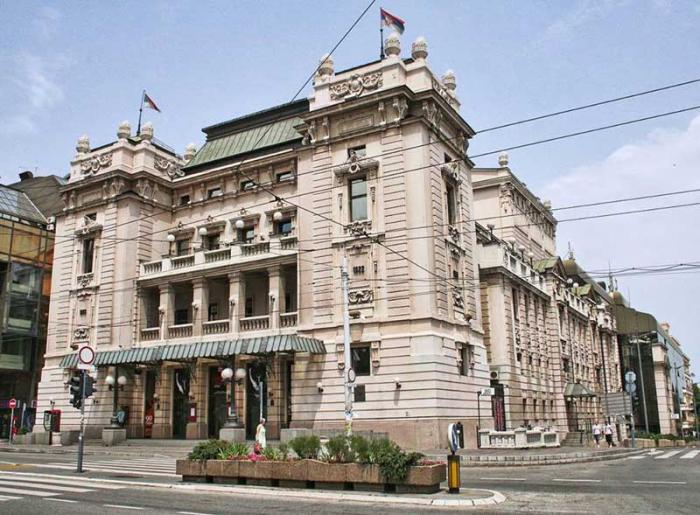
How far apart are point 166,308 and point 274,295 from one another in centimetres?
854

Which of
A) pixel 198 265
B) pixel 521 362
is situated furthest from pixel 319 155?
pixel 521 362

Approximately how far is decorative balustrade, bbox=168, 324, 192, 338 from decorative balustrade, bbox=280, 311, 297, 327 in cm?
693

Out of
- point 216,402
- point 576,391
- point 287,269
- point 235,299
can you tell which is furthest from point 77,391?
point 576,391

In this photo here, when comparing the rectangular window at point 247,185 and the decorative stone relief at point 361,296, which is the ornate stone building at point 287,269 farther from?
the rectangular window at point 247,185

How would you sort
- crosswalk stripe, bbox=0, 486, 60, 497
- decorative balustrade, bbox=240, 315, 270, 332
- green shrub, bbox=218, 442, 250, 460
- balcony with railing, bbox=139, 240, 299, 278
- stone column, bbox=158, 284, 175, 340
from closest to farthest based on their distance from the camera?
crosswalk stripe, bbox=0, 486, 60, 497 → green shrub, bbox=218, 442, 250, 460 → decorative balustrade, bbox=240, 315, 270, 332 → balcony with railing, bbox=139, 240, 299, 278 → stone column, bbox=158, 284, 175, 340

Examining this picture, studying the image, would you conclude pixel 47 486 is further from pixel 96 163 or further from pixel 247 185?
pixel 96 163

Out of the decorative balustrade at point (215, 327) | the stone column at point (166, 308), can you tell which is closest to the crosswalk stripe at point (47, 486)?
the decorative balustrade at point (215, 327)

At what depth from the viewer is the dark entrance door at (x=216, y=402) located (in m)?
41.3

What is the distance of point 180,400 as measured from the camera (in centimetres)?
4338

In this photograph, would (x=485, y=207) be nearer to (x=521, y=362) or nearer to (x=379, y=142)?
(x=521, y=362)

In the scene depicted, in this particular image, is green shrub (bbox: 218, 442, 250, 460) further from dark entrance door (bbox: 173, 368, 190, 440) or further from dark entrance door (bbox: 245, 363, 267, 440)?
dark entrance door (bbox: 173, 368, 190, 440)

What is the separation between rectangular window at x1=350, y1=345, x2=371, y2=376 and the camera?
35.0 meters

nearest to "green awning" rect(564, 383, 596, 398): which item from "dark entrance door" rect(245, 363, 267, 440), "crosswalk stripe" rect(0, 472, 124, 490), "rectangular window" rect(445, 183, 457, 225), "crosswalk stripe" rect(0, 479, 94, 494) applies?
"rectangular window" rect(445, 183, 457, 225)

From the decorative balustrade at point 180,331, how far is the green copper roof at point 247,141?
12.3 m
